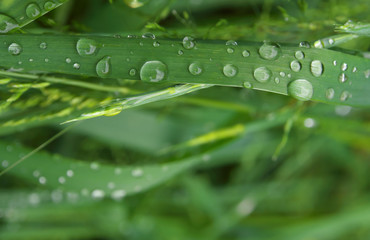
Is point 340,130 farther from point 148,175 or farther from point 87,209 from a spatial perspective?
point 87,209

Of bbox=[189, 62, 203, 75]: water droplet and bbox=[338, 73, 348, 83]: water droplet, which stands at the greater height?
bbox=[338, 73, 348, 83]: water droplet

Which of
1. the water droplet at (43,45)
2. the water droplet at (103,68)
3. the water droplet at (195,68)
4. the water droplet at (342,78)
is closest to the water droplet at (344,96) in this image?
the water droplet at (342,78)

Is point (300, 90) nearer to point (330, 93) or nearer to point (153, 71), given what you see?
point (330, 93)

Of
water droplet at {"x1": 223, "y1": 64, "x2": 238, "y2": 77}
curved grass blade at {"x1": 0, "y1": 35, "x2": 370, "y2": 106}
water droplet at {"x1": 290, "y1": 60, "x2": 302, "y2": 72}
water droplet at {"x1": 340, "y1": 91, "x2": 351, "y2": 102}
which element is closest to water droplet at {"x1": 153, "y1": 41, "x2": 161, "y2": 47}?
curved grass blade at {"x1": 0, "y1": 35, "x2": 370, "y2": 106}

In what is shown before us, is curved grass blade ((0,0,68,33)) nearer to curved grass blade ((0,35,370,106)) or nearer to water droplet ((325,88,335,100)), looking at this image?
curved grass blade ((0,35,370,106))

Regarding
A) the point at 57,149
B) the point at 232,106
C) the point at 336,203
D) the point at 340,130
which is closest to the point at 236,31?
the point at 232,106

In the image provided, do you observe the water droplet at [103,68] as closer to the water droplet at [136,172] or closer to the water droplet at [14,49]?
the water droplet at [14,49]

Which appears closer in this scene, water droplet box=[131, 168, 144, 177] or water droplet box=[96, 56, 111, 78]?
water droplet box=[96, 56, 111, 78]
